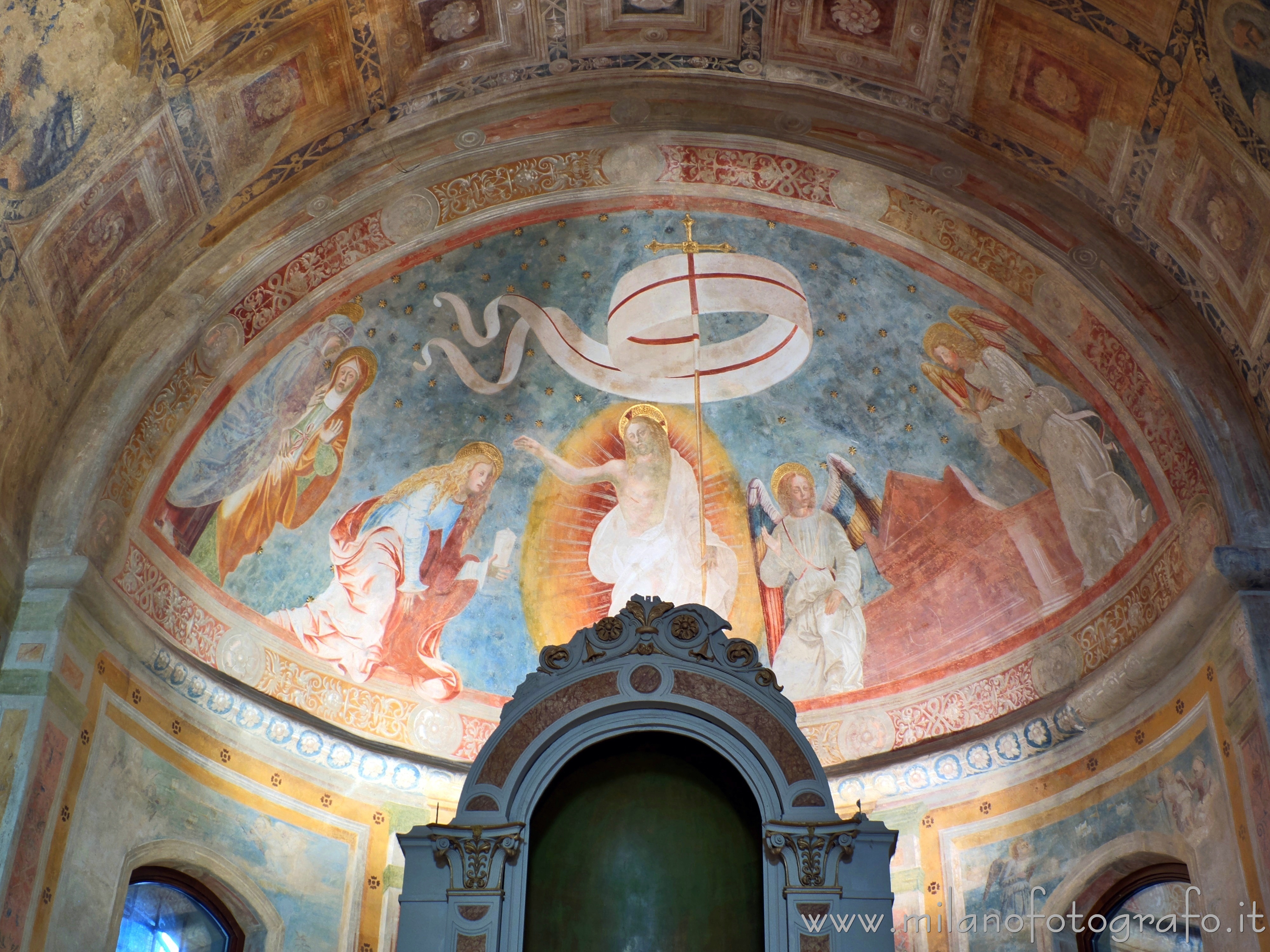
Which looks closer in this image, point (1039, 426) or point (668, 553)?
point (1039, 426)

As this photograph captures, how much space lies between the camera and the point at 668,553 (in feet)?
49.0

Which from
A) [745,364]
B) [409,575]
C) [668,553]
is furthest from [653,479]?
[409,575]

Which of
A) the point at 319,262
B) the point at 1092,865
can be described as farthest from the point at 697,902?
the point at 319,262

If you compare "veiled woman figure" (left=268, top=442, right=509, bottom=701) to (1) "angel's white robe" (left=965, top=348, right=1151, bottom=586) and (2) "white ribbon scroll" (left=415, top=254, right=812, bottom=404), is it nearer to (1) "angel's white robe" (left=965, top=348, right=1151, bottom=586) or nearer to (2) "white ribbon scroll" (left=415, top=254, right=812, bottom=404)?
(2) "white ribbon scroll" (left=415, top=254, right=812, bottom=404)

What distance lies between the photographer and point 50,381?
36.0 ft

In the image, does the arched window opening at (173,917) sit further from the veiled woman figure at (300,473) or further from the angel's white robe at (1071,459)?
the angel's white robe at (1071,459)

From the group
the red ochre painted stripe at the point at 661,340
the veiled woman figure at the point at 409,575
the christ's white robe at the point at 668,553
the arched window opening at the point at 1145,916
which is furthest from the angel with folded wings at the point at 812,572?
the arched window opening at the point at 1145,916

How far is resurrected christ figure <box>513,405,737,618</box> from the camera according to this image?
48.5 ft

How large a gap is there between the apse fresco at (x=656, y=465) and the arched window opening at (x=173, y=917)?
8.81ft

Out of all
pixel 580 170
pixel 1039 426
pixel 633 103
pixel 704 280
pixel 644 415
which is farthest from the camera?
pixel 644 415

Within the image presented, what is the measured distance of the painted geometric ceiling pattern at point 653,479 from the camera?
40.9ft

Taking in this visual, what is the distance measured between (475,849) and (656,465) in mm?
6339

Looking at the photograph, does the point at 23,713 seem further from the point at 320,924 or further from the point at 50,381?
the point at 320,924

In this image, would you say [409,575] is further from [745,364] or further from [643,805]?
[643,805]
